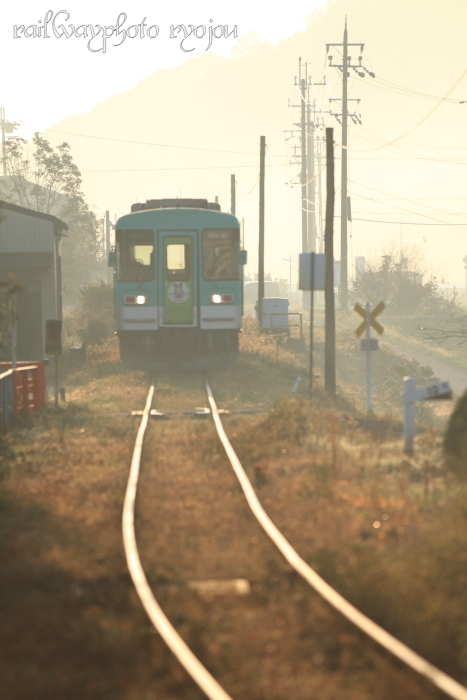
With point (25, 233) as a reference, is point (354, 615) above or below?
below

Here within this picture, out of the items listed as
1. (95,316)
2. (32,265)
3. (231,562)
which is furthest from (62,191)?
(231,562)

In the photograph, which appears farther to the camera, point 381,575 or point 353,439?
point 353,439

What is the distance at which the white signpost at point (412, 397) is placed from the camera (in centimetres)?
1116

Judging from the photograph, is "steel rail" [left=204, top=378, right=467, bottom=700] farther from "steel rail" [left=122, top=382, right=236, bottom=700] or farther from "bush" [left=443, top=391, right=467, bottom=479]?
"bush" [left=443, top=391, right=467, bottom=479]

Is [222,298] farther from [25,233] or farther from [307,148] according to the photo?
[307,148]

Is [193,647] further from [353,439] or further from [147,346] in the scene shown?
[147,346]

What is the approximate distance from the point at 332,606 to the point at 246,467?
5114 millimetres

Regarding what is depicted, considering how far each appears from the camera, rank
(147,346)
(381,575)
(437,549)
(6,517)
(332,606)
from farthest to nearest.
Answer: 1. (147,346)
2. (6,517)
3. (437,549)
4. (381,575)
5. (332,606)

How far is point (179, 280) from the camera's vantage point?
21156mm

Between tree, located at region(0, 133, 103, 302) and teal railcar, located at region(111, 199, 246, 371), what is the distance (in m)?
47.5

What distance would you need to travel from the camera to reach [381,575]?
607 centimetres

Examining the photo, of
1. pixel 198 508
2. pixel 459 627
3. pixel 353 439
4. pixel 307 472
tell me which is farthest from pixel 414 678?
pixel 353 439

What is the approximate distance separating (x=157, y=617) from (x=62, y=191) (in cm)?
7226

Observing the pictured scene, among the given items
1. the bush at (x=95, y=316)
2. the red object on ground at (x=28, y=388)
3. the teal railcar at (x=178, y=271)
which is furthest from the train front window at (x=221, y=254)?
the bush at (x=95, y=316)
